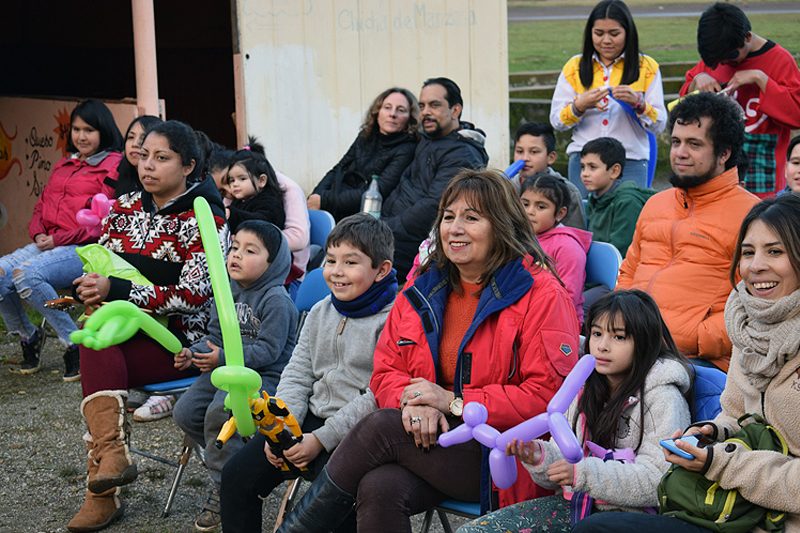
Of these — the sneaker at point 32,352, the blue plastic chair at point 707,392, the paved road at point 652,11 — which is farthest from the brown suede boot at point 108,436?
the paved road at point 652,11

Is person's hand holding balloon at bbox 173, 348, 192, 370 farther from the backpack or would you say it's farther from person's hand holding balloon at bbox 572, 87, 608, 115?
person's hand holding balloon at bbox 572, 87, 608, 115

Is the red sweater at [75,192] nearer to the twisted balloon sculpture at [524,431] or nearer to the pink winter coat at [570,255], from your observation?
the pink winter coat at [570,255]

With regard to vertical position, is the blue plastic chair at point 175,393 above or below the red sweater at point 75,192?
below

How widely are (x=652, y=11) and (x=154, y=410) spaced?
67.7 ft

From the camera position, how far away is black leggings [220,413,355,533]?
3.46 metres

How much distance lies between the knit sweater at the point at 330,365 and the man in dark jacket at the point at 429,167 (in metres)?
1.96

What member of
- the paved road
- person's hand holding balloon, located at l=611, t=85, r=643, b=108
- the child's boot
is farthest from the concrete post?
the paved road

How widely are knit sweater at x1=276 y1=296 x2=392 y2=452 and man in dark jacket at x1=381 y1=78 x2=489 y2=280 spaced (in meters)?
1.96

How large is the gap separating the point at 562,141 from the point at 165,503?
8572mm

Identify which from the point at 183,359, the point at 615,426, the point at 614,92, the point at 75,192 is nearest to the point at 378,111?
the point at 614,92

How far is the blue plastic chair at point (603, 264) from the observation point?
436 cm

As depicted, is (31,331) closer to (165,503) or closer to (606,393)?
(165,503)

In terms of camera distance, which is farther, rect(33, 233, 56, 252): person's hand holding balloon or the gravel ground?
rect(33, 233, 56, 252): person's hand holding balloon

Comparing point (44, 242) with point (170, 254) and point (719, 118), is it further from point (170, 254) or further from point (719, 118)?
point (719, 118)
